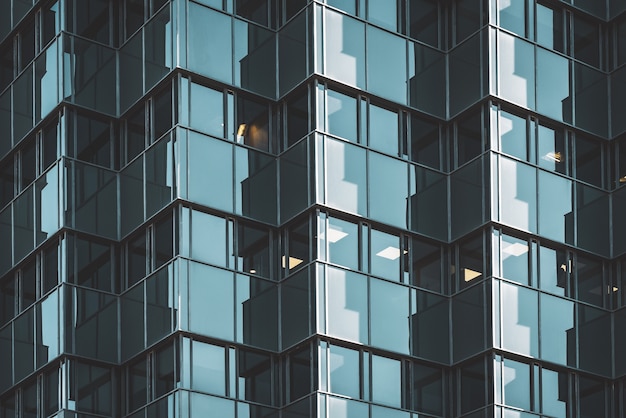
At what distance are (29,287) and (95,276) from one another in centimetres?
260

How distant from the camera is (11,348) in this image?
1587 inches

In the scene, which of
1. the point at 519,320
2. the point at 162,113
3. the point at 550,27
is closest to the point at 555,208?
the point at 519,320

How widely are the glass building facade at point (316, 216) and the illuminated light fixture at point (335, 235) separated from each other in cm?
5

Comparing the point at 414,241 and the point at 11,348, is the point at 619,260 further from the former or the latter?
the point at 11,348

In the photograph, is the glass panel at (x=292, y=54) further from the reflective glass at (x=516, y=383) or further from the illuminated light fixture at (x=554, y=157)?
the reflective glass at (x=516, y=383)

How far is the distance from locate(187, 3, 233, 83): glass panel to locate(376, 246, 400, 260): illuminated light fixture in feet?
18.4

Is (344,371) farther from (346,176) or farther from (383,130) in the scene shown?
(383,130)

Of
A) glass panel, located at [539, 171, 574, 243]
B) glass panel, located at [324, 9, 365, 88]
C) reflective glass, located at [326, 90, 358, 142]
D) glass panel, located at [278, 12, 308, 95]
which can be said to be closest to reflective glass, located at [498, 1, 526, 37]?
glass panel, located at [324, 9, 365, 88]

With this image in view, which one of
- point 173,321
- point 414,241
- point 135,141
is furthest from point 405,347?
point 135,141

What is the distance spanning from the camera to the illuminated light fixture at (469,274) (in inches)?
1495

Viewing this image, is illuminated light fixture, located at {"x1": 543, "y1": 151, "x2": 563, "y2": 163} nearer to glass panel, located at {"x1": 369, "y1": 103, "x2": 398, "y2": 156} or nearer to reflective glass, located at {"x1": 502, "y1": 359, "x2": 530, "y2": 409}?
glass panel, located at {"x1": 369, "y1": 103, "x2": 398, "y2": 156}

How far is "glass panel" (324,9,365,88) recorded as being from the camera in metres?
38.3

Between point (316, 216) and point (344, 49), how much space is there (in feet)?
14.8

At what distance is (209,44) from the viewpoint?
127ft
